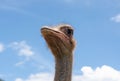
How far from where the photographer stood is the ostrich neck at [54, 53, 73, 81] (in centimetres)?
847

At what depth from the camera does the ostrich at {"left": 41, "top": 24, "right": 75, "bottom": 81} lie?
8430 mm

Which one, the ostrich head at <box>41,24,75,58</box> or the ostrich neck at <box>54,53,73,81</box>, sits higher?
the ostrich head at <box>41,24,75,58</box>

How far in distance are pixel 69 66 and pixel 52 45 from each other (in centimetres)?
55

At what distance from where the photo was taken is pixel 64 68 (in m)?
8.64

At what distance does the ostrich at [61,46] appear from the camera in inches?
332

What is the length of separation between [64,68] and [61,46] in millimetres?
408

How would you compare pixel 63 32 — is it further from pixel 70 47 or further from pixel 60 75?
pixel 60 75

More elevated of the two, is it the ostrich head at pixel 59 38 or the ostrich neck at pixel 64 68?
the ostrich head at pixel 59 38

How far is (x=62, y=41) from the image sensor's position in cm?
880

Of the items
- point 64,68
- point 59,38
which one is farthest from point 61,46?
point 64,68

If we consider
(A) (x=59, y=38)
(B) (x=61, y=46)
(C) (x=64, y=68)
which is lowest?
(C) (x=64, y=68)

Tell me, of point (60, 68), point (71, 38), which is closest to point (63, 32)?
point (71, 38)

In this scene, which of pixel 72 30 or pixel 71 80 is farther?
pixel 72 30

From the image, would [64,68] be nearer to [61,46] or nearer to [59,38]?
[61,46]
